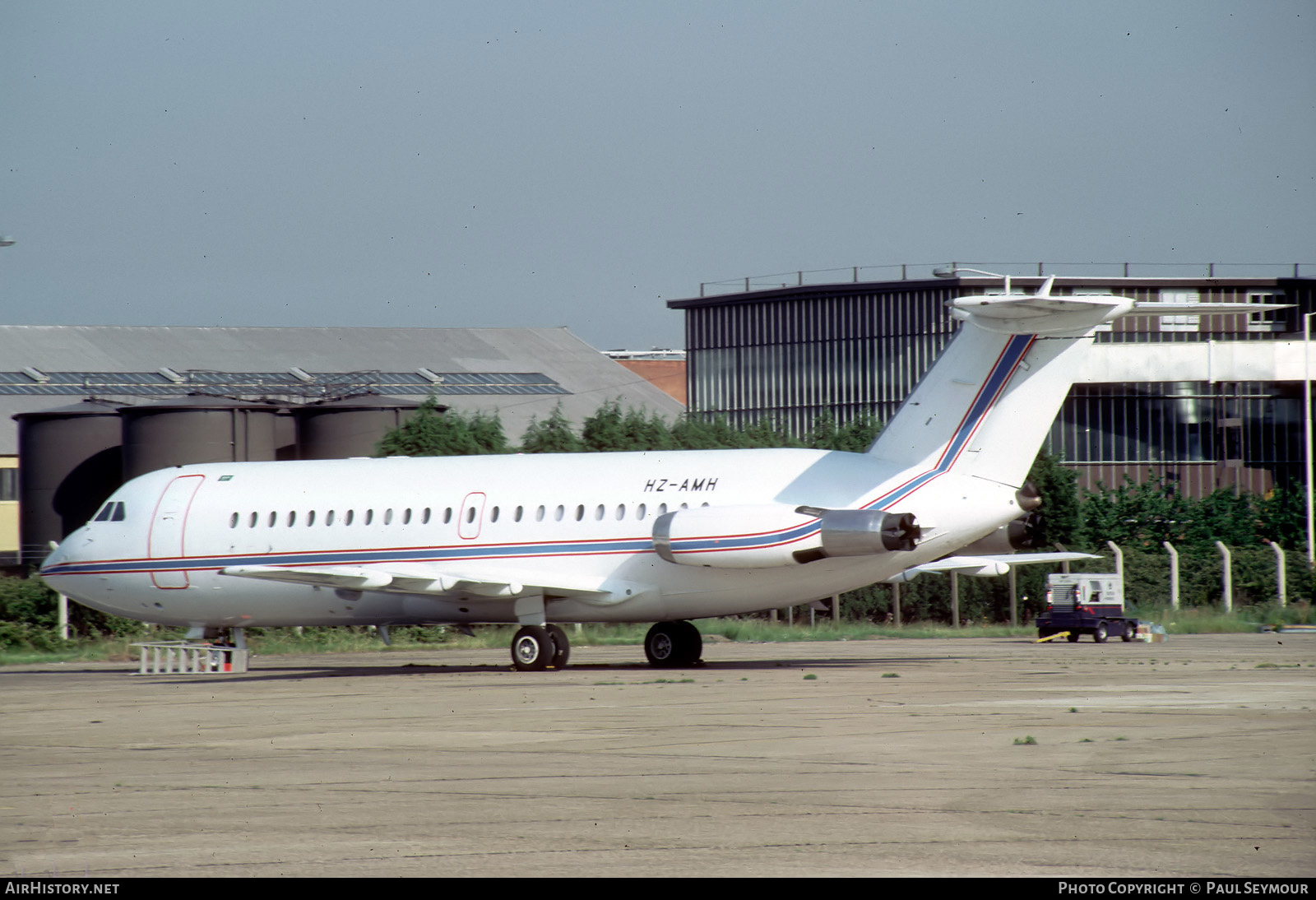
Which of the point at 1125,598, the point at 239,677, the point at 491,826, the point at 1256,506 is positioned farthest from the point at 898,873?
the point at 1256,506

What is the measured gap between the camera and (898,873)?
805cm

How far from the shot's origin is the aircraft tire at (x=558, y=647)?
26.6 m

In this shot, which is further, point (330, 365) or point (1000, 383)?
point (330, 365)

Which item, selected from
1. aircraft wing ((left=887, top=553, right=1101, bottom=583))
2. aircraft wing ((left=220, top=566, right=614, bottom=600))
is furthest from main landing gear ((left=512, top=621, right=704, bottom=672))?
aircraft wing ((left=887, top=553, right=1101, bottom=583))

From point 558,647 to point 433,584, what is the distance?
2301mm

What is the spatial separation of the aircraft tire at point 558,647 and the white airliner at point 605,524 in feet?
0.11

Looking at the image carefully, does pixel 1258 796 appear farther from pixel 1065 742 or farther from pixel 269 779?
pixel 269 779

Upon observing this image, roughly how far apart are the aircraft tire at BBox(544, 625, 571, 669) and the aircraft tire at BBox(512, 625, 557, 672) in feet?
0.13

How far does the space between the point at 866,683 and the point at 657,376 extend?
94179 mm

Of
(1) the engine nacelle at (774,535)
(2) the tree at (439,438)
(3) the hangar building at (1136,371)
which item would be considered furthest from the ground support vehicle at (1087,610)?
(3) the hangar building at (1136,371)

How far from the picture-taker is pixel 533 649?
26547 millimetres

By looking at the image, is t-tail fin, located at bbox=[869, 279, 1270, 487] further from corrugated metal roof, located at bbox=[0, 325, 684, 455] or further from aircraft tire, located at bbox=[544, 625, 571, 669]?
corrugated metal roof, located at bbox=[0, 325, 684, 455]

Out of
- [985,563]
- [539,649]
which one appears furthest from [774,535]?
[985,563]

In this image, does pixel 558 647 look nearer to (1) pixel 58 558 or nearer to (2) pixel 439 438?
(1) pixel 58 558
